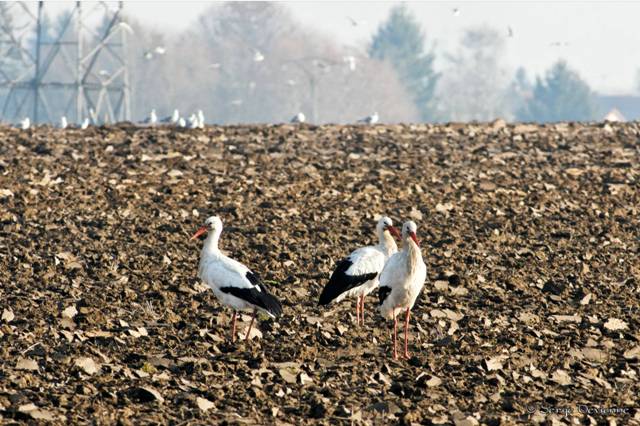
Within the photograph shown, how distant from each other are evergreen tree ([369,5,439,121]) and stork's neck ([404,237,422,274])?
124m

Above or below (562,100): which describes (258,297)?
below

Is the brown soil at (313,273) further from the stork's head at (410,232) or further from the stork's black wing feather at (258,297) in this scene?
the stork's head at (410,232)

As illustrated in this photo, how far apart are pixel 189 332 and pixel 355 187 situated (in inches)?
408

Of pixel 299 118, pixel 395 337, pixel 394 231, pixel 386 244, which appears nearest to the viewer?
pixel 395 337

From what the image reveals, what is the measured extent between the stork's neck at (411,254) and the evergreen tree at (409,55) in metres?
124

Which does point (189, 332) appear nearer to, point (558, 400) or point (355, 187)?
point (558, 400)

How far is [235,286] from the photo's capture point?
44.1 ft

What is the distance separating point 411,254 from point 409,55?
129 meters

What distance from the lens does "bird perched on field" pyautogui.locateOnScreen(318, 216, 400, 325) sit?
1434 cm

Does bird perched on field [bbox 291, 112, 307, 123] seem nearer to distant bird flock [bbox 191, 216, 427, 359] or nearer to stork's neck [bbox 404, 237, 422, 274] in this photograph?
distant bird flock [bbox 191, 216, 427, 359]

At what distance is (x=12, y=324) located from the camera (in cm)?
1309

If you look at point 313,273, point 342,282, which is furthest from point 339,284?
point 313,273

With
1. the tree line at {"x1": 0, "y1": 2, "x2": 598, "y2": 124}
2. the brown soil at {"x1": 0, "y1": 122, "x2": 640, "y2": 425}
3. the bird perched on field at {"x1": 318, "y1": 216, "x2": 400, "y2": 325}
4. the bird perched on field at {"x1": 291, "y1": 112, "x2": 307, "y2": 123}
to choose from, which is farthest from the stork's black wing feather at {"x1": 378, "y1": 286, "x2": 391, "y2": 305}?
the tree line at {"x1": 0, "y1": 2, "x2": 598, "y2": 124}

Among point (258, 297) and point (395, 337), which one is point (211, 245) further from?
point (395, 337)
